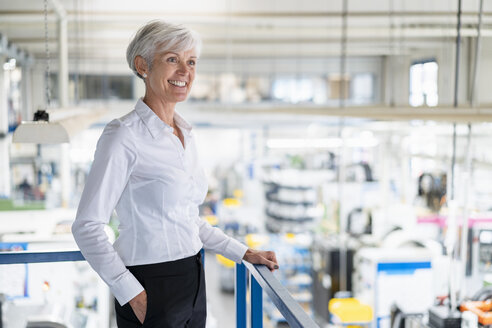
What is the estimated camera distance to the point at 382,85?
15672 mm

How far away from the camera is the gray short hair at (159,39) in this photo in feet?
5.12

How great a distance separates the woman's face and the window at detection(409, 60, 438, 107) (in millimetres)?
11278

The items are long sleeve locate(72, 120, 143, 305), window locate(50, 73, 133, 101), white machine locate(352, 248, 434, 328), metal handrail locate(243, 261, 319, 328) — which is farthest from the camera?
window locate(50, 73, 133, 101)

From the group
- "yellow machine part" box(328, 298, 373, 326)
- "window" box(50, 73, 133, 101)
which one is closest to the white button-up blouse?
"yellow machine part" box(328, 298, 373, 326)

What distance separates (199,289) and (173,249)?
190mm

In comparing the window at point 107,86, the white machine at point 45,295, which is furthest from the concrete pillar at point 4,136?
the white machine at point 45,295

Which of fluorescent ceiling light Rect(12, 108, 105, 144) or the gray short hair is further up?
the gray short hair

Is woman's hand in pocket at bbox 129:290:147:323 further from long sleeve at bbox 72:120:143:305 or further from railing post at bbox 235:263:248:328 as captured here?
railing post at bbox 235:263:248:328

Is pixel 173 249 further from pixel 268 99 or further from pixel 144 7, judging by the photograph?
pixel 268 99

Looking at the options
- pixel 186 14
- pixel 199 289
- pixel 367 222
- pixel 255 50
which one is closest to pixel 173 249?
pixel 199 289

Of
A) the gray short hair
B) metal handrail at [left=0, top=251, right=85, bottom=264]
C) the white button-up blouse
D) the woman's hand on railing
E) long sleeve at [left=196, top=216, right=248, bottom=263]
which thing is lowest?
metal handrail at [left=0, top=251, right=85, bottom=264]

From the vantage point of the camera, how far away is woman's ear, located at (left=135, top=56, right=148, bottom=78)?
5.27 ft

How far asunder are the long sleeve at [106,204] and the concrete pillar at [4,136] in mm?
8840

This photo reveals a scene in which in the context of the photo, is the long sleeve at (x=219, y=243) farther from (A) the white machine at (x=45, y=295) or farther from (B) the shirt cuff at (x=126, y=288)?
(A) the white machine at (x=45, y=295)
